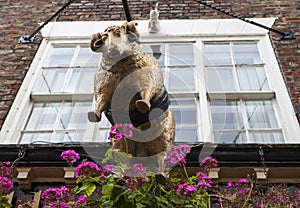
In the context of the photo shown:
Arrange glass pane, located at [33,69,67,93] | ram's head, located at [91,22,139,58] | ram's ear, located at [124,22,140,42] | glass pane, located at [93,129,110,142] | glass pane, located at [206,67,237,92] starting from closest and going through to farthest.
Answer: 1. ram's head, located at [91,22,139,58]
2. ram's ear, located at [124,22,140,42]
3. glass pane, located at [93,129,110,142]
4. glass pane, located at [206,67,237,92]
5. glass pane, located at [33,69,67,93]

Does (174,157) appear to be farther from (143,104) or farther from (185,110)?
(185,110)

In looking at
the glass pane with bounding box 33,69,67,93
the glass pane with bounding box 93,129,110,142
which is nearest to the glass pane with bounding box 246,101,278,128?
the glass pane with bounding box 93,129,110,142

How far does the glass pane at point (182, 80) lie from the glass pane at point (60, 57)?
1.54 metres

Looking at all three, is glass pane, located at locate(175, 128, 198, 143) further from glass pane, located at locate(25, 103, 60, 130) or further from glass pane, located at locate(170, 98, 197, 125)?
glass pane, located at locate(25, 103, 60, 130)

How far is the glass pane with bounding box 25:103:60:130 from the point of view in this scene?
4.81 m

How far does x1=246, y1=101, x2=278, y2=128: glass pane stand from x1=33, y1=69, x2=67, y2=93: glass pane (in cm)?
243

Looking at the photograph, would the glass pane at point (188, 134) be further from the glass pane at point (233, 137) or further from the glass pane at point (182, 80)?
the glass pane at point (182, 80)

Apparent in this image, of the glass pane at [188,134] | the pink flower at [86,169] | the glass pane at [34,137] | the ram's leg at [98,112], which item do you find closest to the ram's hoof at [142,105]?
the ram's leg at [98,112]

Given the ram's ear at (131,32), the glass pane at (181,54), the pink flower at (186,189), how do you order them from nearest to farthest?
the ram's ear at (131,32), the pink flower at (186,189), the glass pane at (181,54)

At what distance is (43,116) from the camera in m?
5.00

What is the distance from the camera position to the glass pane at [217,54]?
18.5 feet

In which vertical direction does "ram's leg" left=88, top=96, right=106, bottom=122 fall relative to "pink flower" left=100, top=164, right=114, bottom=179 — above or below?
above

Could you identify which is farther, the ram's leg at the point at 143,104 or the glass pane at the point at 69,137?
the glass pane at the point at 69,137

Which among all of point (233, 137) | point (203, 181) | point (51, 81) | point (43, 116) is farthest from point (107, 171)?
point (51, 81)
